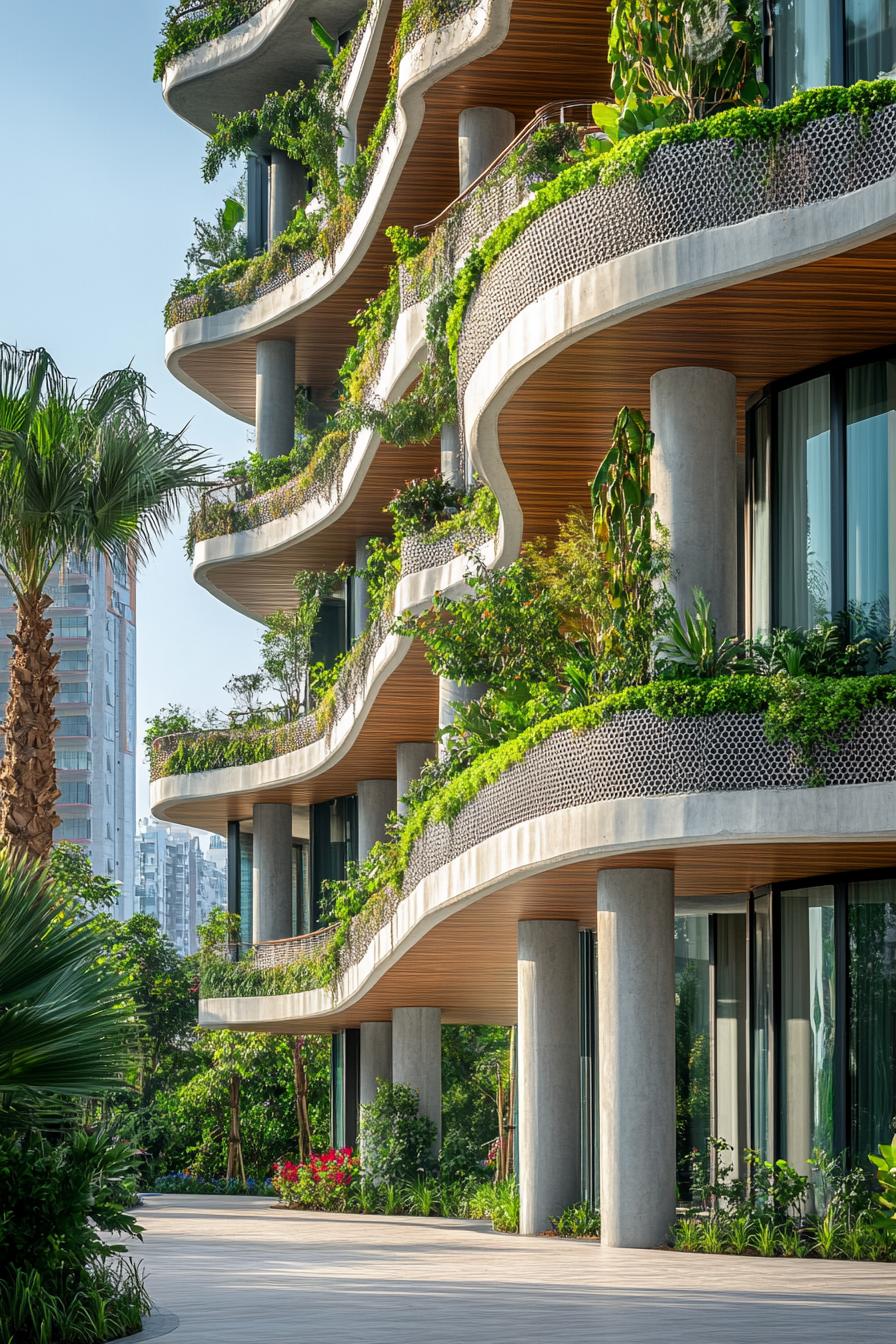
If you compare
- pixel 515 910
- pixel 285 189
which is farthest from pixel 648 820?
pixel 285 189

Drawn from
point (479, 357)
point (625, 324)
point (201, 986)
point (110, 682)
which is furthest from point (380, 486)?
point (110, 682)

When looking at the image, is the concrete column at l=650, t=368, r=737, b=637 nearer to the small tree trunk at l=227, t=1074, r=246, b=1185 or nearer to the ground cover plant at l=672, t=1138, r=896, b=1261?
the ground cover plant at l=672, t=1138, r=896, b=1261

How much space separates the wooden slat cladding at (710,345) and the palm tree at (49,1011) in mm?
8716

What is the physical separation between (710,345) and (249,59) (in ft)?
94.5

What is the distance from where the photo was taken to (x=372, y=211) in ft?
118

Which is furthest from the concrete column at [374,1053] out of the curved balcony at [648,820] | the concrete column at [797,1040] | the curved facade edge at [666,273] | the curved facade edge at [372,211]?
the curved facade edge at [666,273]

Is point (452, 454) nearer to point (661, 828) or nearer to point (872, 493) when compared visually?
point (872, 493)

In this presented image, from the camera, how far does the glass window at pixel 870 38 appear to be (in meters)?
20.2

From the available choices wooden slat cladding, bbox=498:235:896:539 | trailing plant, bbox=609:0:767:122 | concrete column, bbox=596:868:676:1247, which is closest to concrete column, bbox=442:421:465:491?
wooden slat cladding, bbox=498:235:896:539

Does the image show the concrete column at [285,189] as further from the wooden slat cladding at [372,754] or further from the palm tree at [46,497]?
the palm tree at [46,497]

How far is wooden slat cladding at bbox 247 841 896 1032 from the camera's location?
1956 cm

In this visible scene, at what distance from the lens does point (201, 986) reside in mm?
40906

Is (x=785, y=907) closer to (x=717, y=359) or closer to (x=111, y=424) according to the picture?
(x=717, y=359)

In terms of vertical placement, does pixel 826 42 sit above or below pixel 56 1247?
above
